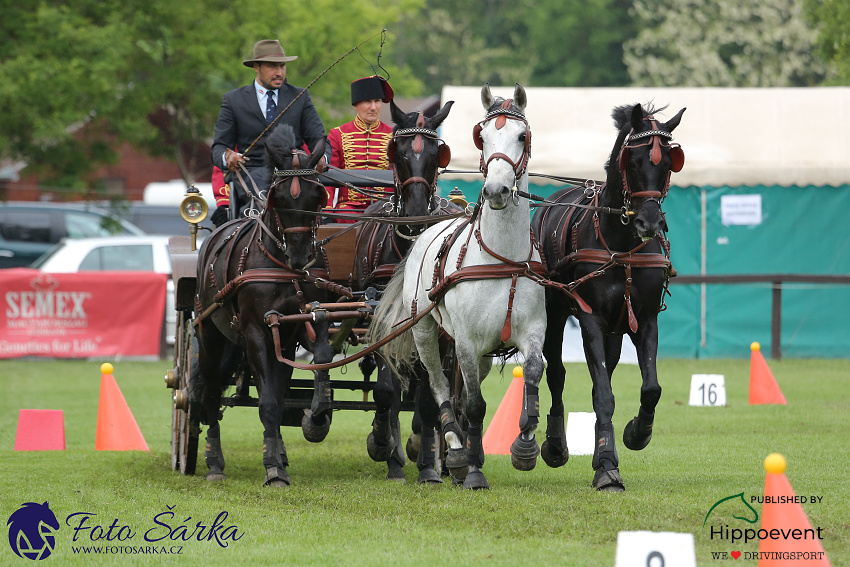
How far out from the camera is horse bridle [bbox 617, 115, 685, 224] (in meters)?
7.44

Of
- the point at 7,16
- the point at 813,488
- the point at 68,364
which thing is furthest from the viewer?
the point at 7,16

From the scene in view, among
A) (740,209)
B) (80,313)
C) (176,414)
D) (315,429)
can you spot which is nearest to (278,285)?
(315,429)

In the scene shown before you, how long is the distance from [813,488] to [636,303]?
1631 millimetres

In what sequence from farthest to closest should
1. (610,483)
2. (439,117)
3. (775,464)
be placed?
(439,117)
(610,483)
(775,464)

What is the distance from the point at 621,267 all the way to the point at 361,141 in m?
2.99

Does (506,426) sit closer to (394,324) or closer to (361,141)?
(394,324)

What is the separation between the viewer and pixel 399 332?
812 cm

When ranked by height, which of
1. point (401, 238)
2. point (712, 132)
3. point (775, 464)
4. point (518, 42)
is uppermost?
point (518, 42)

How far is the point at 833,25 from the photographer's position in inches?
890

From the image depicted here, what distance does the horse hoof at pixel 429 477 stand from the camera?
8562mm

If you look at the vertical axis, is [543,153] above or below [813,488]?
above

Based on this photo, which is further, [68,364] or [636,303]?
[68,364]

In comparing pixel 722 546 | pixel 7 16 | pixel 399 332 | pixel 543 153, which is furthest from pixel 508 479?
pixel 7 16

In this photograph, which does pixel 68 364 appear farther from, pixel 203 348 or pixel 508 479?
pixel 508 479
